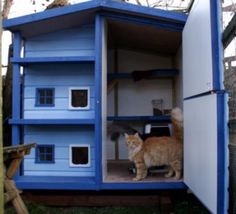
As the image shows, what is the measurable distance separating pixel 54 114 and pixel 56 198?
110cm

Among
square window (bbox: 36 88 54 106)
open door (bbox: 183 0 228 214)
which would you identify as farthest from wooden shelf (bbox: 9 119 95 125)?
open door (bbox: 183 0 228 214)

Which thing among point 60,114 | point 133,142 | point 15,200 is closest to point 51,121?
point 60,114

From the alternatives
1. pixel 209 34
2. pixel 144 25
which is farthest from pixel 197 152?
pixel 144 25

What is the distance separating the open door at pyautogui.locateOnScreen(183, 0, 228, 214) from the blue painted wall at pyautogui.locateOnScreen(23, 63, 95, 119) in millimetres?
1633

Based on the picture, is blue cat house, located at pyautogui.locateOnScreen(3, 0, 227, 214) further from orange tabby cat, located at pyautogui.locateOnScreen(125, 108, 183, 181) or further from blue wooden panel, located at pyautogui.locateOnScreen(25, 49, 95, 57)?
orange tabby cat, located at pyautogui.locateOnScreen(125, 108, 183, 181)

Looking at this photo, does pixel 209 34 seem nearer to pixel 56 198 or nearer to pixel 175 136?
pixel 175 136

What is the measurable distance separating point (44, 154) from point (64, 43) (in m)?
1.53

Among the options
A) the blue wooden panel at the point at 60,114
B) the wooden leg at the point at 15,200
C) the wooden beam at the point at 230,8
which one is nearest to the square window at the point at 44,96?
the blue wooden panel at the point at 60,114

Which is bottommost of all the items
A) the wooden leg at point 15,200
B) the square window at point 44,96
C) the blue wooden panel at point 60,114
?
the wooden leg at point 15,200

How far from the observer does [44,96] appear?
5.03m

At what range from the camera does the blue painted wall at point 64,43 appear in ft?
16.3

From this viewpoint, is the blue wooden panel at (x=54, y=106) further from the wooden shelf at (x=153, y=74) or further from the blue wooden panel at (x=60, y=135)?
the wooden shelf at (x=153, y=74)

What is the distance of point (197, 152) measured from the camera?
3395mm

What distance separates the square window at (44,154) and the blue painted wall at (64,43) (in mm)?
1253
